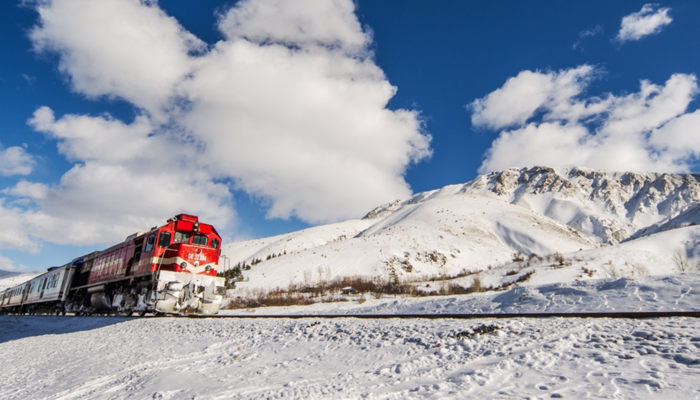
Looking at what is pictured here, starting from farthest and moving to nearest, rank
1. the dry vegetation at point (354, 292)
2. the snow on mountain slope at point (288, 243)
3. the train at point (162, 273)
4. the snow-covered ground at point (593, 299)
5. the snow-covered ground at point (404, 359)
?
the snow on mountain slope at point (288, 243) < the dry vegetation at point (354, 292) < the train at point (162, 273) < the snow-covered ground at point (593, 299) < the snow-covered ground at point (404, 359)

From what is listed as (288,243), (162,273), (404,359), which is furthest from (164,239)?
(288,243)

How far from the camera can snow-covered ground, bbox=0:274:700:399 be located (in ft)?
13.2

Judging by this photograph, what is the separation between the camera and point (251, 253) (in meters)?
94.9

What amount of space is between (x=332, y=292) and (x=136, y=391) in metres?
24.4

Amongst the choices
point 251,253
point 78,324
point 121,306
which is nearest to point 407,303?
point 121,306

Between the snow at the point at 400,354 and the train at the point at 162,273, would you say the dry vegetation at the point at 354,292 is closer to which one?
the snow at the point at 400,354

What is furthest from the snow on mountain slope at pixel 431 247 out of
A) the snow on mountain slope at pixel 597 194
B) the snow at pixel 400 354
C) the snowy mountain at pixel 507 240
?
the snow on mountain slope at pixel 597 194

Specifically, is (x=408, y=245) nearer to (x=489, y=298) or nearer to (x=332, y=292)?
(x=332, y=292)

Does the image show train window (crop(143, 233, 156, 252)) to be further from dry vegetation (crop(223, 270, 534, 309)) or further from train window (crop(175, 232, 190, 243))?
dry vegetation (crop(223, 270, 534, 309))

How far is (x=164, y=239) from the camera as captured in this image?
50.9 ft

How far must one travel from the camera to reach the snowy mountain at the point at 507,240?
30.4 meters

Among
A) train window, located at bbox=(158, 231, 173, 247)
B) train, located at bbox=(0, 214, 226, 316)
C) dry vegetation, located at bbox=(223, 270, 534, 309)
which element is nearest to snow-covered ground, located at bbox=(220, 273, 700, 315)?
train, located at bbox=(0, 214, 226, 316)

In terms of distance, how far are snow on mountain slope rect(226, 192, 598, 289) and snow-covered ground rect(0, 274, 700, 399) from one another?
28.9 meters

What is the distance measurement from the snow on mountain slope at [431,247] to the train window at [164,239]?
2186 cm
